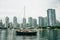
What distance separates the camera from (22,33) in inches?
3376

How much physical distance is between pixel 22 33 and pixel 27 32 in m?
2.55

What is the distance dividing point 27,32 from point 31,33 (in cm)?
213

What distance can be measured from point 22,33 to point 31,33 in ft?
15.0

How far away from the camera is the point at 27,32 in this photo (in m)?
85.2

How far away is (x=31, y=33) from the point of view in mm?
84375
